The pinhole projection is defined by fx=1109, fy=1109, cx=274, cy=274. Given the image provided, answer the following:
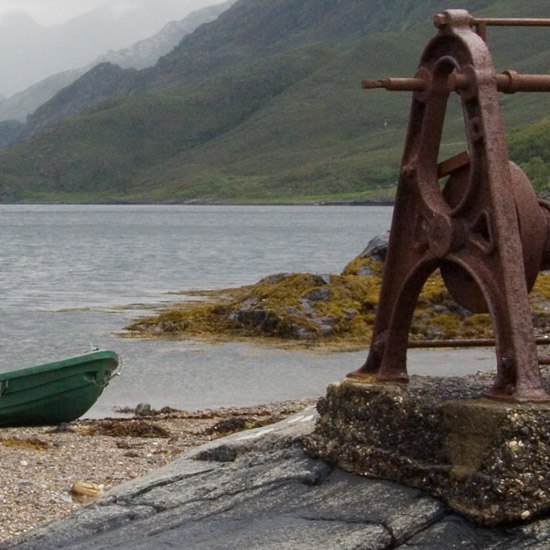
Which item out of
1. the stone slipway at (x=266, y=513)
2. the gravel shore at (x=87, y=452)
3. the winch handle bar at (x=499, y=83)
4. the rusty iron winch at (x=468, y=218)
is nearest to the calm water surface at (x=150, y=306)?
the gravel shore at (x=87, y=452)

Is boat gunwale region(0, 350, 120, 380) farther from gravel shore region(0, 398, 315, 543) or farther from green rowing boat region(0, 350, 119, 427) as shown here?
gravel shore region(0, 398, 315, 543)

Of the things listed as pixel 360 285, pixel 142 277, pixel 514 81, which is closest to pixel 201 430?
pixel 514 81

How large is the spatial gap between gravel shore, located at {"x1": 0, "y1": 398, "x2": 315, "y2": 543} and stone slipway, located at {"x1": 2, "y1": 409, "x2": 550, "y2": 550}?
2.10 metres

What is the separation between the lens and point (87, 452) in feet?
45.4

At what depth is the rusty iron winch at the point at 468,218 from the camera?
5660 mm

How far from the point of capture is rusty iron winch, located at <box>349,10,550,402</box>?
566cm

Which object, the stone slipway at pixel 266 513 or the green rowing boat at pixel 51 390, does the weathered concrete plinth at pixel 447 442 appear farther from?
the green rowing boat at pixel 51 390

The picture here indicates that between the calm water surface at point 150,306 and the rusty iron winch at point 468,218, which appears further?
the calm water surface at point 150,306

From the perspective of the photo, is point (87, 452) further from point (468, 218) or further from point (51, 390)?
point (468, 218)

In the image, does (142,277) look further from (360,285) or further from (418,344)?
(418,344)

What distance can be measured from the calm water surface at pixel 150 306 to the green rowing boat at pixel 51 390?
1780mm

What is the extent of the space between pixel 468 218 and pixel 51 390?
12417mm

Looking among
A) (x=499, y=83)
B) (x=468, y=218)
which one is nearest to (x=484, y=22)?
(x=499, y=83)

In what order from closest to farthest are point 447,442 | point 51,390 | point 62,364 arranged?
point 447,442 → point 51,390 → point 62,364
